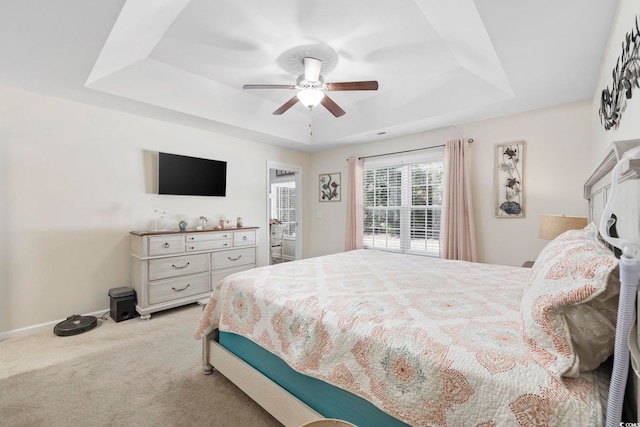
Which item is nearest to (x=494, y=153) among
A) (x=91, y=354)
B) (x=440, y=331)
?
(x=440, y=331)

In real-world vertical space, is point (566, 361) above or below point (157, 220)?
below

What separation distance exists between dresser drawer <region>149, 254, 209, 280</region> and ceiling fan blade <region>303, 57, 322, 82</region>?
2.50m

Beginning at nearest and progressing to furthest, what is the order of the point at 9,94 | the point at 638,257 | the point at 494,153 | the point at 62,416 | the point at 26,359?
the point at 638,257 → the point at 62,416 → the point at 26,359 → the point at 9,94 → the point at 494,153

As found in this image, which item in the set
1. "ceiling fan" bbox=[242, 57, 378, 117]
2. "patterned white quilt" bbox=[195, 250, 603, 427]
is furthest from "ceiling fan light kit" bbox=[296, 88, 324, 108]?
"patterned white quilt" bbox=[195, 250, 603, 427]

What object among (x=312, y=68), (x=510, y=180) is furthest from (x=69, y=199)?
(x=510, y=180)

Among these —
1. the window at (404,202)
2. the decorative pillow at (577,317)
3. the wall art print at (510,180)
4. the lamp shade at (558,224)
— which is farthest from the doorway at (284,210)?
the decorative pillow at (577,317)

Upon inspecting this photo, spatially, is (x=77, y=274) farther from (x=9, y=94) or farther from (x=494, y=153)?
(x=494, y=153)

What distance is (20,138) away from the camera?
→ 2662 mm

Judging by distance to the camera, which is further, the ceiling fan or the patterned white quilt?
the ceiling fan

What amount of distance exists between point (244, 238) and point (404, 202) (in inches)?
98.4

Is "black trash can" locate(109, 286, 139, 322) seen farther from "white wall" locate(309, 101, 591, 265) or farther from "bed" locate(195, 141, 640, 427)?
"white wall" locate(309, 101, 591, 265)

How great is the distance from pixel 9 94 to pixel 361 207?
14.2 feet

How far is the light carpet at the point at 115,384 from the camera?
1646 mm

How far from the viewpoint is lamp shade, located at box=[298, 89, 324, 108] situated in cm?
261
